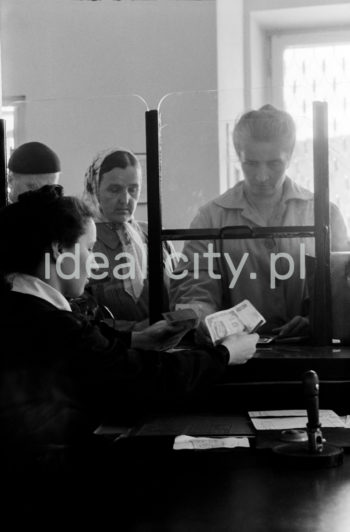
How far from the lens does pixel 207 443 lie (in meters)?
2.14

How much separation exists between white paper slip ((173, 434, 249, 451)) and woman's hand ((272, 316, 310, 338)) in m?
0.94

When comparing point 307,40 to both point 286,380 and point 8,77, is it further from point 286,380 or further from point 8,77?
point 286,380

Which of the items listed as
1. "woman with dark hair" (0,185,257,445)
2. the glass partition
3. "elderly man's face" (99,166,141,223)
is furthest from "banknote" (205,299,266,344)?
"elderly man's face" (99,166,141,223)

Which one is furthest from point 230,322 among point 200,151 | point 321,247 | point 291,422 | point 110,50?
point 110,50

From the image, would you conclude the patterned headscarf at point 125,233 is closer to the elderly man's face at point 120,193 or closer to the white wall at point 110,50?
the elderly man's face at point 120,193

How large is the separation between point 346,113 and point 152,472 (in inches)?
82.5

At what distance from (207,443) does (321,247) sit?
111 centimetres

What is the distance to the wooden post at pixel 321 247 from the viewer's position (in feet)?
9.96

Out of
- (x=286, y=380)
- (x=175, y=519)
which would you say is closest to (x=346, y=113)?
(x=286, y=380)

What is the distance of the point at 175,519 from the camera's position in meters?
1.58

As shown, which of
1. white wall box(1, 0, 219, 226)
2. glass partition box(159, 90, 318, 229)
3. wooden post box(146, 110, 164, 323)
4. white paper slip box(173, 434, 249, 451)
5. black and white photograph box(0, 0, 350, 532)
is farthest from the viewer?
white wall box(1, 0, 219, 226)

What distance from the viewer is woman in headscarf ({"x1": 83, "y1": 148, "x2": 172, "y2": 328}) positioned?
330cm

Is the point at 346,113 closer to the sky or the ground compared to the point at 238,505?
closer to the sky

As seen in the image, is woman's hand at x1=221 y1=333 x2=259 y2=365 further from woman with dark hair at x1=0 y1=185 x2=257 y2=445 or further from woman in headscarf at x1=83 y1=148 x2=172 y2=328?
woman in headscarf at x1=83 y1=148 x2=172 y2=328
